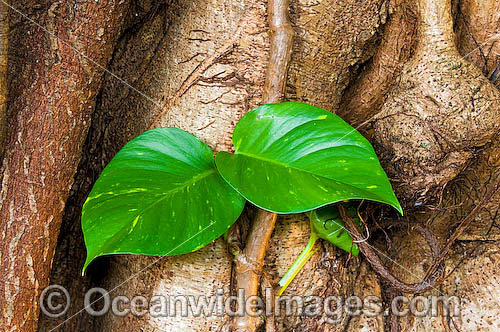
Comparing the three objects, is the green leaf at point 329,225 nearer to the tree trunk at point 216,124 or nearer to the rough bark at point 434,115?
the tree trunk at point 216,124

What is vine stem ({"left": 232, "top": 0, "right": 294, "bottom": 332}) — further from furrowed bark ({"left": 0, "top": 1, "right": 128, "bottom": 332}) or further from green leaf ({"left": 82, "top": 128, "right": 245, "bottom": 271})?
furrowed bark ({"left": 0, "top": 1, "right": 128, "bottom": 332})

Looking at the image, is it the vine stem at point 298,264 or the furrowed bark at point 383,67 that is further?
the furrowed bark at point 383,67

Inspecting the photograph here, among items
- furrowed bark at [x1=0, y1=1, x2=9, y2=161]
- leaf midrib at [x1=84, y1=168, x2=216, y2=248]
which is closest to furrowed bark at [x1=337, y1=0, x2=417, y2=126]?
leaf midrib at [x1=84, y1=168, x2=216, y2=248]

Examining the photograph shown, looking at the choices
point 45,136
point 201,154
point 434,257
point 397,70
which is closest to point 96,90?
point 45,136

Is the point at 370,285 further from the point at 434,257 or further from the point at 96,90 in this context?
the point at 96,90

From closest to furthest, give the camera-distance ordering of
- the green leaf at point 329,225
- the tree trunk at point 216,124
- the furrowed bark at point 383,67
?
1. the tree trunk at point 216,124
2. the green leaf at point 329,225
3. the furrowed bark at point 383,67

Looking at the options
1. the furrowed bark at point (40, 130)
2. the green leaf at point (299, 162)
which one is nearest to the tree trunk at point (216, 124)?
the furrowed bark at point (40, 130)
